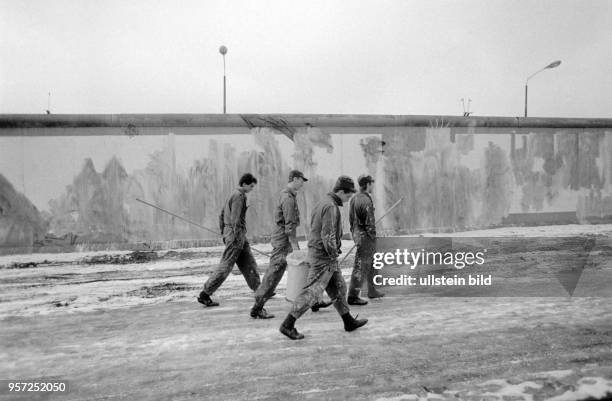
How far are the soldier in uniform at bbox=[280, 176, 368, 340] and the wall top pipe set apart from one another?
7.46m

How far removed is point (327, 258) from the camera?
4.88 metres

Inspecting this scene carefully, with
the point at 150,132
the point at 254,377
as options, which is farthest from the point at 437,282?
the point at 150,132

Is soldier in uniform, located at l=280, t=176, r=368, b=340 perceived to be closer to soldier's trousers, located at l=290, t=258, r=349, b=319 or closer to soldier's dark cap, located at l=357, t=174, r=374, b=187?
soldier's trousers, located at l=290, t=258, r=349, b=319

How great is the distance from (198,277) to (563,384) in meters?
6.16

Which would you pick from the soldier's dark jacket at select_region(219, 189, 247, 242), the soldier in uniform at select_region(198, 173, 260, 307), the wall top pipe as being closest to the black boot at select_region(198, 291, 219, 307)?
the soldier in uniform at select_region(198, 173, 260, 307)

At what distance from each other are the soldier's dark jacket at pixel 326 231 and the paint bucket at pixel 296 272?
79 centimetres

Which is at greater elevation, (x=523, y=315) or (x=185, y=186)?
(x=185, y=186)

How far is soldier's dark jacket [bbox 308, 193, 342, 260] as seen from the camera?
4781 millimetres

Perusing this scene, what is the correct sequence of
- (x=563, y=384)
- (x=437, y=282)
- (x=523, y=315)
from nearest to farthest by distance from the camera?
(x=563, y=384), (x=523, y=315), (x=437, y=282)

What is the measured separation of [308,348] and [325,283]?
27.6 inches

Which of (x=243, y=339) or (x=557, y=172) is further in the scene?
(x=557, y=172)

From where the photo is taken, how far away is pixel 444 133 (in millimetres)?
13352

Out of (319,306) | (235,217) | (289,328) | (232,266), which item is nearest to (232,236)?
(235,217)

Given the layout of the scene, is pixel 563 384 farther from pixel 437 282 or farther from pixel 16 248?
pixel 16 248
